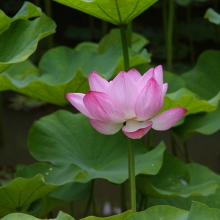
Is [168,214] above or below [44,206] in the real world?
above

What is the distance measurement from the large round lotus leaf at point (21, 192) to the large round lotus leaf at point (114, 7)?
0.33 metres

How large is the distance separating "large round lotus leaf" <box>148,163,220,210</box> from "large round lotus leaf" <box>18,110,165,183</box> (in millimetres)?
147

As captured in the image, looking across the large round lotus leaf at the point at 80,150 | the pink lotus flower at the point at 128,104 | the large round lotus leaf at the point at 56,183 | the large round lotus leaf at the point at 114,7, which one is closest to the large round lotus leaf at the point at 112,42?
the large round lotus leaf at the point at 80,150

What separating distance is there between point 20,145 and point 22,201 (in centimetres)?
139

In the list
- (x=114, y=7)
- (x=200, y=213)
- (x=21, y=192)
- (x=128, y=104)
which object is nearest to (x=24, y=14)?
(x=114, y=7)

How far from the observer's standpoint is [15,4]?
3979 millimetres

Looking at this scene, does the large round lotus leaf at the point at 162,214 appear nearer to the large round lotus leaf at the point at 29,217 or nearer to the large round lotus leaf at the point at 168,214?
the large round lotus leaf at the point at 168,214

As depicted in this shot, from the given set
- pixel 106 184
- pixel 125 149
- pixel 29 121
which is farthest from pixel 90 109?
pixel 29 121

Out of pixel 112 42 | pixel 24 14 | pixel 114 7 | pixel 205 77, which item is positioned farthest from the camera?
pixel 112 42

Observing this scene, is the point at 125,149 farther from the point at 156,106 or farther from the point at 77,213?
the point at 77,213

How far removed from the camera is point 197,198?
139 cm

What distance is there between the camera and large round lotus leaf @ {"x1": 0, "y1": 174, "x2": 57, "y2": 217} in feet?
3.50

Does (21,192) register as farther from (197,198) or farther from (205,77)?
(205,77)

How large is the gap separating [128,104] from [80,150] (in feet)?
1.80
